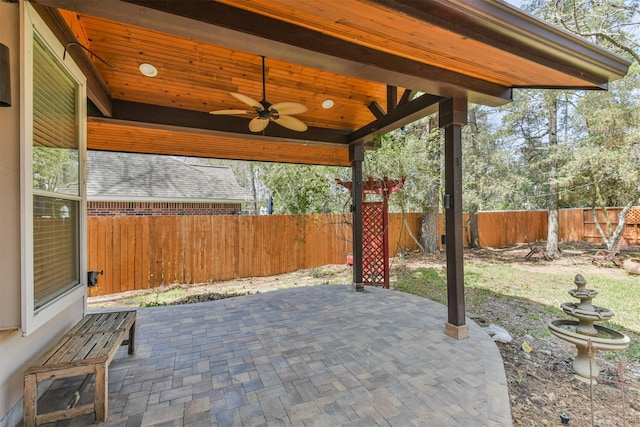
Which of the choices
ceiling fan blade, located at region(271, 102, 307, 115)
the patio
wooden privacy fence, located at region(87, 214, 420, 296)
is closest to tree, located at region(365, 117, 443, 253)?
wooden privacy fence, located at region(87, 214, 420, 296)

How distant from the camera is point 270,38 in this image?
1896mm

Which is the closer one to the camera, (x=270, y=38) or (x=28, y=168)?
(x=28, y=168)

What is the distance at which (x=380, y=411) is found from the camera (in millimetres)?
1906

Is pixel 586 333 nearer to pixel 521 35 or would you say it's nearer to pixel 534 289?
pixel 521 35

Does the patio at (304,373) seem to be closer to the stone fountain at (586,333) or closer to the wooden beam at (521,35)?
the stone fountain at (586,333)

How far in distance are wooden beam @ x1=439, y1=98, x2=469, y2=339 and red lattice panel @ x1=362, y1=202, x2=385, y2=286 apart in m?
2.25

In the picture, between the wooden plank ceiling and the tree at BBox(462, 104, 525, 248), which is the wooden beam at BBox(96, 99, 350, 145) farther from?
the tree at BBox(462, 104, 525, 248)

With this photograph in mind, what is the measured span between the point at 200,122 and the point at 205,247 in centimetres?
330

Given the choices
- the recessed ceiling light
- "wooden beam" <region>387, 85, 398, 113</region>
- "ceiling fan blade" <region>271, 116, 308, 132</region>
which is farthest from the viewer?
"wooden beam" <region>387, 85, 398, 113</region>

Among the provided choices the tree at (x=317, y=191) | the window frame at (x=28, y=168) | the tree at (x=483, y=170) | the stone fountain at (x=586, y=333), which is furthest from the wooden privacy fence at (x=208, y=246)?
the stone fountain at (x=586, y=333)

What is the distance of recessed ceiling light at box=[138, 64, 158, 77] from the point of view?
3010 millimetres

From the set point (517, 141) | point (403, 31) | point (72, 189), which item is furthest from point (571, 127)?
point (72, 189)

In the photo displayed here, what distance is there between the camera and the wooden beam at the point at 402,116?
3.24 m

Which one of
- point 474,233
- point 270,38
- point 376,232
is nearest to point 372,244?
point 376,232
